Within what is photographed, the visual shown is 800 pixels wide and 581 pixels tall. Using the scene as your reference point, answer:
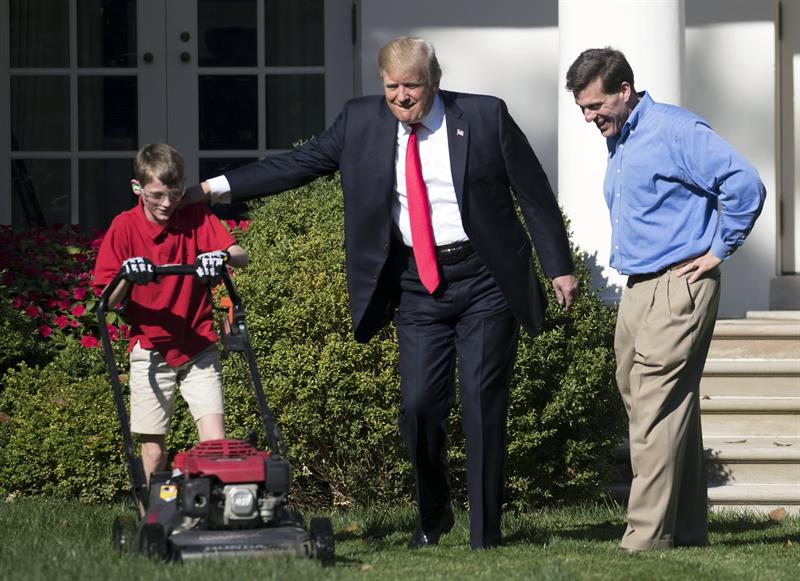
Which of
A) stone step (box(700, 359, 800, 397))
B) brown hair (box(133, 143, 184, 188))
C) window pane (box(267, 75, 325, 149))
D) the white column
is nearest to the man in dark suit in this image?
brown hair (box(133, 143, 184, 188))

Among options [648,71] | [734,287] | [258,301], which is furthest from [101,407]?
[734,287]

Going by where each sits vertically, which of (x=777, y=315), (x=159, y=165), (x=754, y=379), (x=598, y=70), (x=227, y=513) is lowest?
(x=227, y=513)

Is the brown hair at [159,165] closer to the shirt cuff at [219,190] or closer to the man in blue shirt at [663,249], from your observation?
the shirt cuff at [219,190]

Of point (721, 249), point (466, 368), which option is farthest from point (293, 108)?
point (721, 249)

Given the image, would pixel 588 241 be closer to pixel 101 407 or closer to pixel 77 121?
pixel 101 407

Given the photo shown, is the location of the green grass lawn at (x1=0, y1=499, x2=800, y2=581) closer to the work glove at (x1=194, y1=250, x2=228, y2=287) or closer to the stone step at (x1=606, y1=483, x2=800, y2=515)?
the stone step at (x1=606, y1=483, x2=800, y2=515)

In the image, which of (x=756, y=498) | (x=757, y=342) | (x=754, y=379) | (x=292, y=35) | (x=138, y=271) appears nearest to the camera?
(x=138, y=271)

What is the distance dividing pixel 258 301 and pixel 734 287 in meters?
3.70

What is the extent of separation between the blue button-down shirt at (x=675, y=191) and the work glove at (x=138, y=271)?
74.0 inches

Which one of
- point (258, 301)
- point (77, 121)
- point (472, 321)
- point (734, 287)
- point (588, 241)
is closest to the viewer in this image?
point (472, 321)

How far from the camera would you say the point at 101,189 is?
1039 cm

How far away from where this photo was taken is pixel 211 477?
16.0 ft

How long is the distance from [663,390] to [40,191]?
601 cm

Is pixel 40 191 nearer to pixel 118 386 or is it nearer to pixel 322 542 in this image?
pixel 118 386
